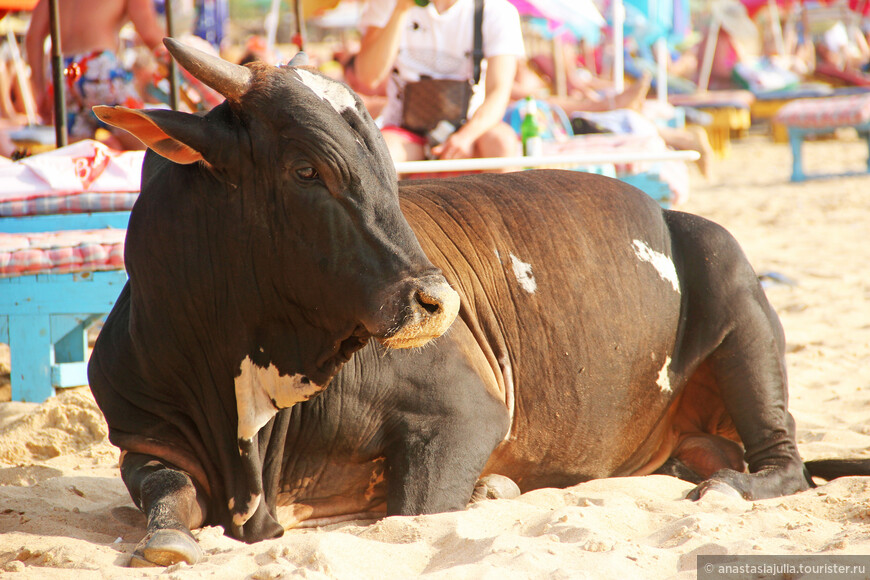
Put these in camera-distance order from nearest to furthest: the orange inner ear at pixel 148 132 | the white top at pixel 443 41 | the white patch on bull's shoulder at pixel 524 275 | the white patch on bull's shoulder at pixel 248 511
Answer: the orange inner ear at pixel 148 132 < the white patch on bull's shoulder at pixel 248 511 < the white patch on bull's shoulder at pixel 524 275 < the white top at pixel 443 41

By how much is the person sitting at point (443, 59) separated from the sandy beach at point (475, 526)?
2146mm

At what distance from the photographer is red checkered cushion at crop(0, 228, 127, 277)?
390 centimetres

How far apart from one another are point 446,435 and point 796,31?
31046 millimetres

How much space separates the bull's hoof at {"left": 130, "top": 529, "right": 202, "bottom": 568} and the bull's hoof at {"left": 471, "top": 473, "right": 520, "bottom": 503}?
2.90 ft

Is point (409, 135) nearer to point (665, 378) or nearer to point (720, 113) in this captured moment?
point (665, 378)

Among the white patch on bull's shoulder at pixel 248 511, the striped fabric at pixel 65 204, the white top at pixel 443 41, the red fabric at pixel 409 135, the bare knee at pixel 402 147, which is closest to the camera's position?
the white patch on bull's shoulder at pixel 248 511

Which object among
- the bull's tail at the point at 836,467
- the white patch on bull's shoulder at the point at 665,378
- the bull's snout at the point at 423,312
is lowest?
the bull's tail at the point at 836,467

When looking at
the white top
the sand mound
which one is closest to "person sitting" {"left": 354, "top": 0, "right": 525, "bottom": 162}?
the white top

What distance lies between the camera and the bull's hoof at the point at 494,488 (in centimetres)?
280

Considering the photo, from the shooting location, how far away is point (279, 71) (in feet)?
7.59

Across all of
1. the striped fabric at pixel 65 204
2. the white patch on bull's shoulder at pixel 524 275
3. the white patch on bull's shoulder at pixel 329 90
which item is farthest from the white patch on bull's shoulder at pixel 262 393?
the striped fabric at pixel 65 204

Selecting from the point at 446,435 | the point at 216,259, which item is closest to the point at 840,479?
the point at 446,435

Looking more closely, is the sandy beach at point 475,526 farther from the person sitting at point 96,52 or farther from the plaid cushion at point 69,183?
the person sitting at point 96,52

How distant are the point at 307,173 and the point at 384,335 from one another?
433 millimetres
